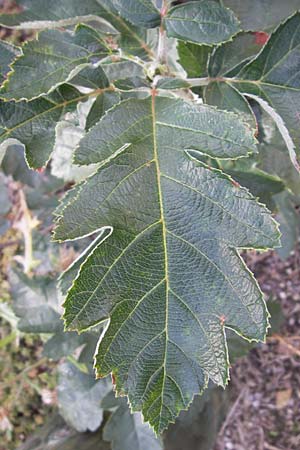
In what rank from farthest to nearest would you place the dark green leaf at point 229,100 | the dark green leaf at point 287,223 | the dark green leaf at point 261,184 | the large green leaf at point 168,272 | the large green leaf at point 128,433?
the dark green leaf at point 287,223
the large green leaf at point 128,433
the dark green leaf at point 261,184
the dark green leaf at point 229,100
the large green leaf at point 168,272

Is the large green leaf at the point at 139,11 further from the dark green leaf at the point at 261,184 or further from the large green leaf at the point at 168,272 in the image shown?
the dark green leaf at the point at 261,184

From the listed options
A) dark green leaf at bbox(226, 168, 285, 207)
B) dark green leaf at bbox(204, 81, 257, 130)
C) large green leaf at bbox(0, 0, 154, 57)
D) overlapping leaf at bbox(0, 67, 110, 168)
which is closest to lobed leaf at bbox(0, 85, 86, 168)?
overlapping leaf at bbox(0, 67, 110, 168)

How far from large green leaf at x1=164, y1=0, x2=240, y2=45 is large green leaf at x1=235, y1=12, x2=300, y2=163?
0.20 feet

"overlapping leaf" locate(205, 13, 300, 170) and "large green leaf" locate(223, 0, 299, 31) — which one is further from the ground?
"large green leaf" locate(223, 0, 299, 31)

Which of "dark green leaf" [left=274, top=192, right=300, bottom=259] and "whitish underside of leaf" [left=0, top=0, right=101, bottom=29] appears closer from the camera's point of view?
"whitish underside of leaf" [left=0, top=0, right=101, bottom=29]

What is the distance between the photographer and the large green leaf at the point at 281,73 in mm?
749

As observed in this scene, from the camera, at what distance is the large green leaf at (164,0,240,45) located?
0.75 m

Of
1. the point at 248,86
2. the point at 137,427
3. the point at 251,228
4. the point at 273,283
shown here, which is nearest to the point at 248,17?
the point at 248,86

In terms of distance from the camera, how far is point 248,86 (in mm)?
800

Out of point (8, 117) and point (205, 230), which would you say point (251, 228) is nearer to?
point (205, 230)

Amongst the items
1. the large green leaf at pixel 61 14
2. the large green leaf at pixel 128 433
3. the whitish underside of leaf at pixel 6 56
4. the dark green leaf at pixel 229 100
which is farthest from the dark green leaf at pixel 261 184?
the large green leaf at pixel 128 433

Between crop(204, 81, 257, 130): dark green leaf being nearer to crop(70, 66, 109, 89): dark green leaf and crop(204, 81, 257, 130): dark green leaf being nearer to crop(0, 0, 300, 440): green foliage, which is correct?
crop(0, 0, 300, 440): green foliage

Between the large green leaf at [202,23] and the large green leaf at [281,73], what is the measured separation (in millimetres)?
60

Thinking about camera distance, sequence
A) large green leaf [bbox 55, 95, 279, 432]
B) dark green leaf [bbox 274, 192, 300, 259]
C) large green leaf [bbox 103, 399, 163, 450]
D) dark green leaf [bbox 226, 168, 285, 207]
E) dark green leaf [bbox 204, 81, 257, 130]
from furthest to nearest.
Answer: dark green leaf [bbox 274, 192, 300, 259], large green leaf [bbox 103, 399, 163, 450], dark green leaf [bbox 226, 168, 285, 207], dark green leaf [bbox 204, 81, 257, 130], large green leaf [bbox 55, 95, 279, 432]
